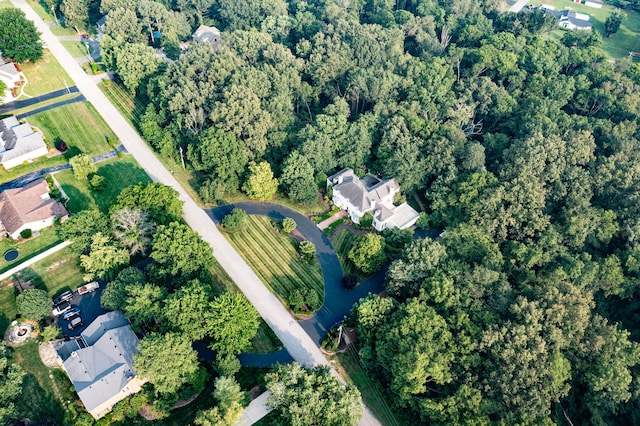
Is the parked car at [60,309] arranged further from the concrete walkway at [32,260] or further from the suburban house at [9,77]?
the suburban house at [9,77]

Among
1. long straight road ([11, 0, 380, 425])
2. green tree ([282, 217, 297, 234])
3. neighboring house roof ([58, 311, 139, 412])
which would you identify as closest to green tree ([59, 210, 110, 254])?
neighboring house roof ([58, 311, 139, 412])

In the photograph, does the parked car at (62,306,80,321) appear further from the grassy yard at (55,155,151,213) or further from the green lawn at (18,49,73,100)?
the green lawn at (18,49,73,100)

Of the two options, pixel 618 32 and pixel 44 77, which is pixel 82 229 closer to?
pixel 44 77

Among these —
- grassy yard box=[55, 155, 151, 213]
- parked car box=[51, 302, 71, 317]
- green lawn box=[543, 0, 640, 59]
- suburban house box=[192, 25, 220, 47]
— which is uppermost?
green lawn box=[543, 0, 640, 59]

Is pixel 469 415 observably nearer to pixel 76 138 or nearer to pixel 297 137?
pixel 297 137

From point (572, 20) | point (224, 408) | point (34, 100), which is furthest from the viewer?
point (572, 20)

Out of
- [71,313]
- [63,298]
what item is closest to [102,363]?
[71,313]

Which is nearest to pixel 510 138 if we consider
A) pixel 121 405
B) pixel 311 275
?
pixel 311 275
